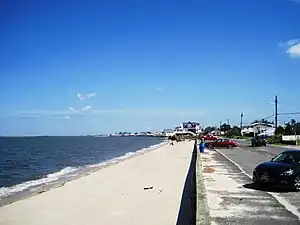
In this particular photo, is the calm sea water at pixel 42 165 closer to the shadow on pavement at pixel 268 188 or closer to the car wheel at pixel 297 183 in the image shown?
the shadow on pavement at pixel 268 188

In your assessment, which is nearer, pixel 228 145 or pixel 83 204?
pixel 83 204

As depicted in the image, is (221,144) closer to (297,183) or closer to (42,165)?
(42,165)

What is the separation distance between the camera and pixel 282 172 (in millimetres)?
14312

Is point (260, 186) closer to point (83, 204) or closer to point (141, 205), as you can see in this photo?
point (141, 205)

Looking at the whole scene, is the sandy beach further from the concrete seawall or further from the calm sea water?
the calm sea water

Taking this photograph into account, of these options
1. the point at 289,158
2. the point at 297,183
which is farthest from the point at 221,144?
the point at 297,183

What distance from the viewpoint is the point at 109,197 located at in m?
16.5

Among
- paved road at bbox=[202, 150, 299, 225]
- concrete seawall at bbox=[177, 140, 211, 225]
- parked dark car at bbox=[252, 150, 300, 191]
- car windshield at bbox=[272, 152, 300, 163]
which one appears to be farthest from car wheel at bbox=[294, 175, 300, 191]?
concrete seawall at bbox=[177, 140, 211, 225]

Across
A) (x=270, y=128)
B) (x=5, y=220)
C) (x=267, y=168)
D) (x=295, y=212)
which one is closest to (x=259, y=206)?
(x=295, y=212)

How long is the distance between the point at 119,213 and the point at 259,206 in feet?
13.9

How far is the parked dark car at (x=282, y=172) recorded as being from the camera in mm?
14203

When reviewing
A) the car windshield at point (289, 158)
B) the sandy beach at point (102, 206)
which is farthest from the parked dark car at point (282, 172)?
the sandy beach at point (102, 206)

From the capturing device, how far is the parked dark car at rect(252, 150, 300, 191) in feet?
46.6

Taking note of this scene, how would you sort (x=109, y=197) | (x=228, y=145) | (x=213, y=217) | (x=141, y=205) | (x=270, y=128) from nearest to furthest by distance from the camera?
(x=213, y=217) → (x=141, y=205) → (x=109, y=197) → (x=228, y=145) → (x=270, y=128)
